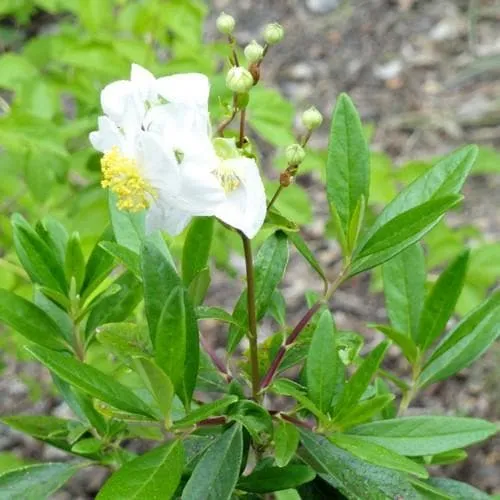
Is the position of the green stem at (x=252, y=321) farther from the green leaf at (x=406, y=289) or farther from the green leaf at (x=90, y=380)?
the green leaf at (x=406, y=289)

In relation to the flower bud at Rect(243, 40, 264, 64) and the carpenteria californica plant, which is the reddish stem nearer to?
the carpenteria californica plant

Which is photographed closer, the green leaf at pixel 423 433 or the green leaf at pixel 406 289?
the green leaf at pixel 423 433

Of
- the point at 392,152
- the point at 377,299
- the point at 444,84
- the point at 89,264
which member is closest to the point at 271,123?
the point at 89,264

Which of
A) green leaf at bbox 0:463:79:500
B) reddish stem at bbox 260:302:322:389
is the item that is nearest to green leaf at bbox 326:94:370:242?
reddish stem at bbox 260:302:322:389

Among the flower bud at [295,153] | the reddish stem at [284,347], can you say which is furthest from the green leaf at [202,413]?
the flower bud at [295,153]

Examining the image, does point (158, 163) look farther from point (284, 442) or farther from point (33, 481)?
point (33, 481)

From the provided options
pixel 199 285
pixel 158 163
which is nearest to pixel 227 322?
pixel 199 285
